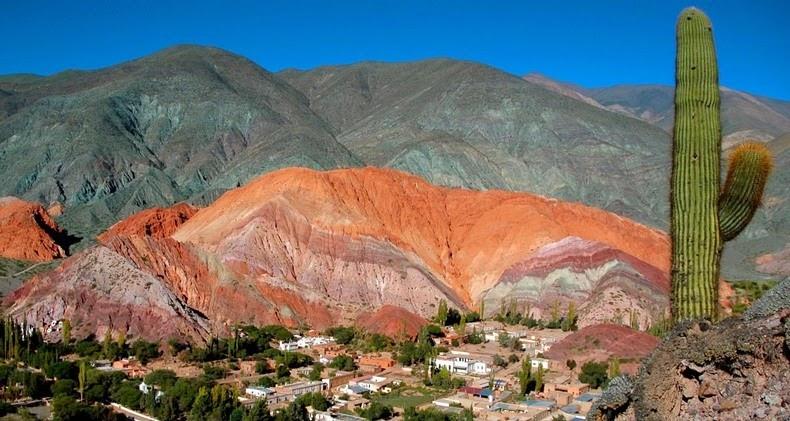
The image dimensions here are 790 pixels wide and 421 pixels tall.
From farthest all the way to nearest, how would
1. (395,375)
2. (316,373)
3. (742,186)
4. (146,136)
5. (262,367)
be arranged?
1. (146,136)
2. (262,367)
3. (395,375)
4. (316,373)
5. (742,186)

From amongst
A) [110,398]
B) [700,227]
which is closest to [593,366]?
[110,398]

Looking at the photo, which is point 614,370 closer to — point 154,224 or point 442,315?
point 442,315

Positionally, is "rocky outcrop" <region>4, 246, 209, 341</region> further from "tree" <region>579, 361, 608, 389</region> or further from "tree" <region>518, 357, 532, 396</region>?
"tree" <region>579, 361, 608, 389</region>

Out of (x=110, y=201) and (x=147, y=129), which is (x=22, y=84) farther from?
(x=110, y=201)

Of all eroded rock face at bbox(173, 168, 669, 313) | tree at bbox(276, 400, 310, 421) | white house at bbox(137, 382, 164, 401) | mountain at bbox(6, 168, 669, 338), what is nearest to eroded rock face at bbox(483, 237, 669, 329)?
mountain at bbox(6, 168, 669, 338)

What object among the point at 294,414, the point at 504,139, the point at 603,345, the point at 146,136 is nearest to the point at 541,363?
the point at 603,345
